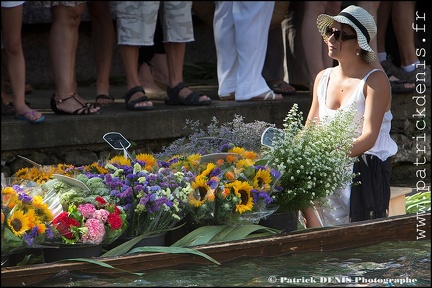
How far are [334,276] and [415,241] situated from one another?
27.8 inches

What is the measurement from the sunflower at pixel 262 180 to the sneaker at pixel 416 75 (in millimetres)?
3860

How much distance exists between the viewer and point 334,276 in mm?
4566

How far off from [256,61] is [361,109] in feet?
8.77

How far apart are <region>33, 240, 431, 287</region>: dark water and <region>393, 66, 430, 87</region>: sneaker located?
357cm

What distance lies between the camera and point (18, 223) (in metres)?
4.29

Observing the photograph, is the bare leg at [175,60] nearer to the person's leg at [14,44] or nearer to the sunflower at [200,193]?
the person's leg at [14,44]

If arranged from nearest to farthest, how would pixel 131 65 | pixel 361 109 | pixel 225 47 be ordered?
pixel 361 109, pixel 131 65, pixel 225 47

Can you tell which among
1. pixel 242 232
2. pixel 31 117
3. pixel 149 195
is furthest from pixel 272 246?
pixel 31 117

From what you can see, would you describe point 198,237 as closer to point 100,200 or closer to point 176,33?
point 100,200

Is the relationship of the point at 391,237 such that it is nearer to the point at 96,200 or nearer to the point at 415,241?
the point at 415,241

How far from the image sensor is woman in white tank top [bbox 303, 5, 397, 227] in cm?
519

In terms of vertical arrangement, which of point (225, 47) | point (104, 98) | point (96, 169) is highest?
point (225, 47)

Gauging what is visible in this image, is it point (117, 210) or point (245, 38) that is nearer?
point (117, 210)

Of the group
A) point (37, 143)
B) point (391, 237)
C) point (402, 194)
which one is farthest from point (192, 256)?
point (37, 143)
